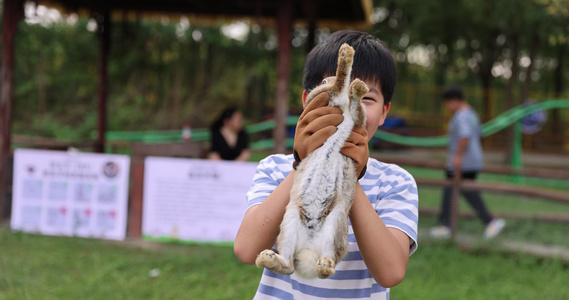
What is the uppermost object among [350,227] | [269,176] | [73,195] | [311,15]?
[311,15]

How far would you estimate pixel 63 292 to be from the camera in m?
4.23

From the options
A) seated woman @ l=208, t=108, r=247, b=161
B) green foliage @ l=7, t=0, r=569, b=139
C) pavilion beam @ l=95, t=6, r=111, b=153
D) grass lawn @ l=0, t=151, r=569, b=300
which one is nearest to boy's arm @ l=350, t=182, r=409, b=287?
Answer: grass lawn @ l=0, t=151, r=569, b=300

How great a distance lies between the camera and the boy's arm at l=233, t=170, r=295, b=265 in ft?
4.21

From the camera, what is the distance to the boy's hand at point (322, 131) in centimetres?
119

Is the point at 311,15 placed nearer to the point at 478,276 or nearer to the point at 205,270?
the point at 205,270

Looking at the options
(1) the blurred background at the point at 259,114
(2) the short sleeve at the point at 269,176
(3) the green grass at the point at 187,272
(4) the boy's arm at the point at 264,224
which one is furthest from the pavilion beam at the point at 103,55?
(4) the boy's arm at the point at 264,224

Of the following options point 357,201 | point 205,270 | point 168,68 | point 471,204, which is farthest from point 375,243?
point 168,68

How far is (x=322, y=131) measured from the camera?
46.8 inches

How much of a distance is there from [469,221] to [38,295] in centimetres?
503

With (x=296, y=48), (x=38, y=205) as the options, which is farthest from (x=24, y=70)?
(x=38, y=205)

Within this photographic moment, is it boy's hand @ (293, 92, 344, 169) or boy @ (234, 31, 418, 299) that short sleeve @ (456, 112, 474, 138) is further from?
boy's hand @ (293, 92, 344, 169)

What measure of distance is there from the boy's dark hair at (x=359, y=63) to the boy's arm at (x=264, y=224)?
32 centimetres

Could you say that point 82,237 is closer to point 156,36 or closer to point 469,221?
point 469,221

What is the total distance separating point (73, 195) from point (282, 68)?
2.80 metres
